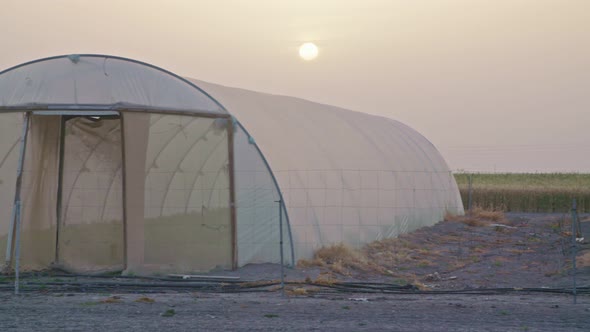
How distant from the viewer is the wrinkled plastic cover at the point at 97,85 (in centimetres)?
1448

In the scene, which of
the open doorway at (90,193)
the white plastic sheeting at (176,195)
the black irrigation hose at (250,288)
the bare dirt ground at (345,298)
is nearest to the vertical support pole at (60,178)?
the open doorway at (90,193)

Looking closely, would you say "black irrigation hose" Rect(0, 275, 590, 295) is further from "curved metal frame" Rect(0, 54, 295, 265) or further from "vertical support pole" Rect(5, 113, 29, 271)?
"curved metal frame" Rect(0, 54, 295, 265)

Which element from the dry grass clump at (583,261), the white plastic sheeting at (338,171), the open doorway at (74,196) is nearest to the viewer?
the open doorway at (74,196)

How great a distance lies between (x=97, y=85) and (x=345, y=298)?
239 inches

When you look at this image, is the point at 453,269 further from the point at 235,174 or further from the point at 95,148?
the point at 95,148

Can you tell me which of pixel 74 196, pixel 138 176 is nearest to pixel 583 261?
pixel 138 176

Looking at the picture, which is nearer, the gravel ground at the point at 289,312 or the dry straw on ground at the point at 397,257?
the gravel ground at the point at 289,312

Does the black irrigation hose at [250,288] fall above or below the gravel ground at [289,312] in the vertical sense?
above

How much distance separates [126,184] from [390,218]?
7926mm

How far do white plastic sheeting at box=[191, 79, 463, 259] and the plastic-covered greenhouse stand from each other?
3.9 inches

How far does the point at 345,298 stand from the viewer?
11617 mm

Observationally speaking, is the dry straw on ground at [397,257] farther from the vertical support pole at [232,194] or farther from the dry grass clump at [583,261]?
the dry grass clump at [583,261]

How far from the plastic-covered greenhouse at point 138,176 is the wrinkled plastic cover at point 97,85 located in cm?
2

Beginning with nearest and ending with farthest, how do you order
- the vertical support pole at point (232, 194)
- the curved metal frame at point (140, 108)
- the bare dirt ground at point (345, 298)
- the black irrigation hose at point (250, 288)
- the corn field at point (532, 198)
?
the bare dirt ground at point (345, 298) → the black irrigation hose at point (250, 288) → the curved metal frame at point (140, 108) → the vertical support pole at point (232, 194) → the corn field at point (532, 198)
